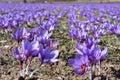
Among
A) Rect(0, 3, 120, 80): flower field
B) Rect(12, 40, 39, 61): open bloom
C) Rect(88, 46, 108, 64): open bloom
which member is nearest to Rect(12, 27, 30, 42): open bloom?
Rect(0, 3, 120, 80): flower field

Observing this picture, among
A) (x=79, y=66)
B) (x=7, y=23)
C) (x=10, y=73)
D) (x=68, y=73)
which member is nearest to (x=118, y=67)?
(x=68, y=73)

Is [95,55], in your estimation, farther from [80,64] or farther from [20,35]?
[20,35]

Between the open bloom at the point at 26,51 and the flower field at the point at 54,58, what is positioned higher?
the open bloom at the point at 26,51

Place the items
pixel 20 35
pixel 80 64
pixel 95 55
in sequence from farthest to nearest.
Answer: pixel 20 35 → pixel 95 55 → pixel 80 64

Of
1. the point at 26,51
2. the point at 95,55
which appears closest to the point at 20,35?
the point at 26,51

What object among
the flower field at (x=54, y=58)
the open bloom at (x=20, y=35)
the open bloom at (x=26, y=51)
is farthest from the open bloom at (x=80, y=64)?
the open bloom at (x=20, y=35)

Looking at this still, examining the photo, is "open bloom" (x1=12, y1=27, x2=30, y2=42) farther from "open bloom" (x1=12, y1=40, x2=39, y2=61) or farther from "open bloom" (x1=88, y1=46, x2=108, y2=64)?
"open bloom" (x1=88, y1=46, x2=108, y2=64)

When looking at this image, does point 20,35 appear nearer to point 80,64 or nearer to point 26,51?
point 26,51

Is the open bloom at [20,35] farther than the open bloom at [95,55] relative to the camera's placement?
Yes

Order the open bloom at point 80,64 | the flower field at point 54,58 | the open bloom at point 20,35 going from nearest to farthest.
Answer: the open bloom at point 80,64 → the flower field at point 54,58 → the open bloom at point 20,35

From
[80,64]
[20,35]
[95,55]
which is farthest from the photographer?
[20,35]

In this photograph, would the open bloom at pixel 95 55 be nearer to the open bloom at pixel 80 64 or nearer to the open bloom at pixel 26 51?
the open bloom at pixel 80 64

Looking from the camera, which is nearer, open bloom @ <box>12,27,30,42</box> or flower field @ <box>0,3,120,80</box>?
flower field @ <box>0,3,120,80</box>

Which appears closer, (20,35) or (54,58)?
(54,58)
